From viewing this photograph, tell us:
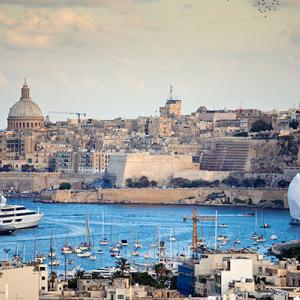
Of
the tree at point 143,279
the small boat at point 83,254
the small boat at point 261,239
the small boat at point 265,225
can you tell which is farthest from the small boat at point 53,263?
the small boat at point 265,225

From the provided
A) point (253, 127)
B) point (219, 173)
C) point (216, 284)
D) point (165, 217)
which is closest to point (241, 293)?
point (216, 284)

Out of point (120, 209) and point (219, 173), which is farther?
point (219, 173)

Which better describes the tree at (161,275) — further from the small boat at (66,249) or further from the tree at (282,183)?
the tree at (282,183)

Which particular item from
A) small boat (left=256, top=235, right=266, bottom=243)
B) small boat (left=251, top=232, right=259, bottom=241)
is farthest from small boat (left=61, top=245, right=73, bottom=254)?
small boat (left=251, top=232, right=259, bottom=241)

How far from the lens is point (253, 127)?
89125mm

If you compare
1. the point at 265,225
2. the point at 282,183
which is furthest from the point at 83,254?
the point at 282,183

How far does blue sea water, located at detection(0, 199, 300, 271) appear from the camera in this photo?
43500 mm

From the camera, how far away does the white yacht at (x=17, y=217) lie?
5374 centimetres

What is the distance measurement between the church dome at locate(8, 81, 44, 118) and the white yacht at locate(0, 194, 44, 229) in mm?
42805

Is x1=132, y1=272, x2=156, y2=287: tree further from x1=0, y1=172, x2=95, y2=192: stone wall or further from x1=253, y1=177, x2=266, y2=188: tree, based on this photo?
x1=0, y1=172, x2=95, y2=192: stone wall

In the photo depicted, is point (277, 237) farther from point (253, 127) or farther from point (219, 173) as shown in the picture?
point (253, 127)

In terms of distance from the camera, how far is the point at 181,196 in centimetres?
7562

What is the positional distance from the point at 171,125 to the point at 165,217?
33208 mm

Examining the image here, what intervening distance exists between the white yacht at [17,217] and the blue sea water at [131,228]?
1.01 feet
